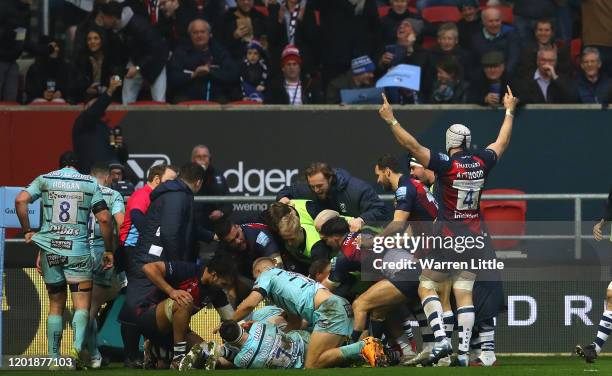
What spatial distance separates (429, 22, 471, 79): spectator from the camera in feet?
63.3

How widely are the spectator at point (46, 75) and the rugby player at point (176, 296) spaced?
444 centimetres

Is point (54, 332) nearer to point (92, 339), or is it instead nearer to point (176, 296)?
point (92, 339)

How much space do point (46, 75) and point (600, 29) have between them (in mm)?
7058

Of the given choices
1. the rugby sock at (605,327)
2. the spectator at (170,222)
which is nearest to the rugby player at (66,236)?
the spectator at (170,222)

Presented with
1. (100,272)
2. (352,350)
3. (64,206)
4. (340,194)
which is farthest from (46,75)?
(352,350)

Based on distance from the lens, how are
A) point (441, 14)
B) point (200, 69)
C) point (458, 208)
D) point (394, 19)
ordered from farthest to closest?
1. point (441, 14)
2. point (394, 19)
3. point (200, 69)
4. point (458, 208)

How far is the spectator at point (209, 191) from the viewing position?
17719 millimetres

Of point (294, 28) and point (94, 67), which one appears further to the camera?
point (294, 28)

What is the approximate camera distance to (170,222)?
621 inches

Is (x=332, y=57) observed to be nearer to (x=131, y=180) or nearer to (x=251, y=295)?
(x=131, y=180)

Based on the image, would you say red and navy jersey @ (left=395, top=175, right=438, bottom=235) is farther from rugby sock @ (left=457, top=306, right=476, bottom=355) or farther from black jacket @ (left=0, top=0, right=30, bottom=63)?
black jacket @ (left=0, top=0, right=30, bottom=63)

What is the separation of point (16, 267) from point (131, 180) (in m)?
2.00

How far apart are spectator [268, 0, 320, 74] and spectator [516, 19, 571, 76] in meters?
2.68

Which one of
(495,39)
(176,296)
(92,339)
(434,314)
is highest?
(495,39)
